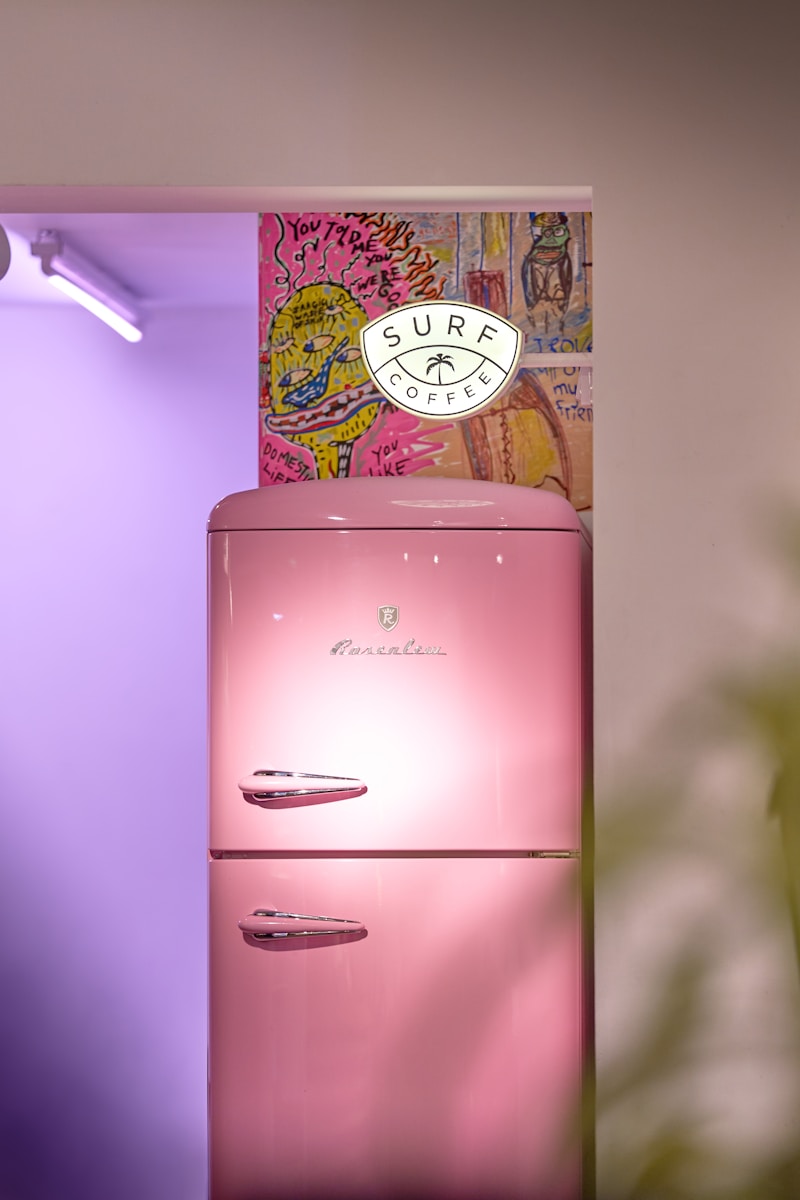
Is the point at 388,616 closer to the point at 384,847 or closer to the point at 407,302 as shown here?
the point at 384,847

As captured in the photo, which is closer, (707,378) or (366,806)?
(366,806)

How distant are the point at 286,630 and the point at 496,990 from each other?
2.50ft

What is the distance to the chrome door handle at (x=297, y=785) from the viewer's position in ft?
5.99

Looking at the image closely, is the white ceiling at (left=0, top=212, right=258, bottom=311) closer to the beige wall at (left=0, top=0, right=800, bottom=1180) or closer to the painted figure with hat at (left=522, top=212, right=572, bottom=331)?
the beige wall at (left=0, top=0, right=800, bottom=1180)

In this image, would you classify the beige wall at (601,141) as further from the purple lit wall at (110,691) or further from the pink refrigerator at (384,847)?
the purple lit wall at (110,691)

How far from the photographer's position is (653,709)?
196 centimetres

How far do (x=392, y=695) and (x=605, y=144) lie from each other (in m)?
1.16

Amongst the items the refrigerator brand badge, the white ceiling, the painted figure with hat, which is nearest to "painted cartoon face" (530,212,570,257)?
the painted figure with hat

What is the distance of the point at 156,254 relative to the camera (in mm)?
3289

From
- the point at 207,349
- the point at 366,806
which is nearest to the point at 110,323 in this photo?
the point at 207,349

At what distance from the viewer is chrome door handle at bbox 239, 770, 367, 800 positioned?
183 centimetres

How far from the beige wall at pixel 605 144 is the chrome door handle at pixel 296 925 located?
58 centimetres

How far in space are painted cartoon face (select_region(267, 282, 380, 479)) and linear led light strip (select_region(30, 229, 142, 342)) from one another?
1.22 meters

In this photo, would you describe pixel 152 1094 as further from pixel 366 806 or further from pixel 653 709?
pixel 653 709
